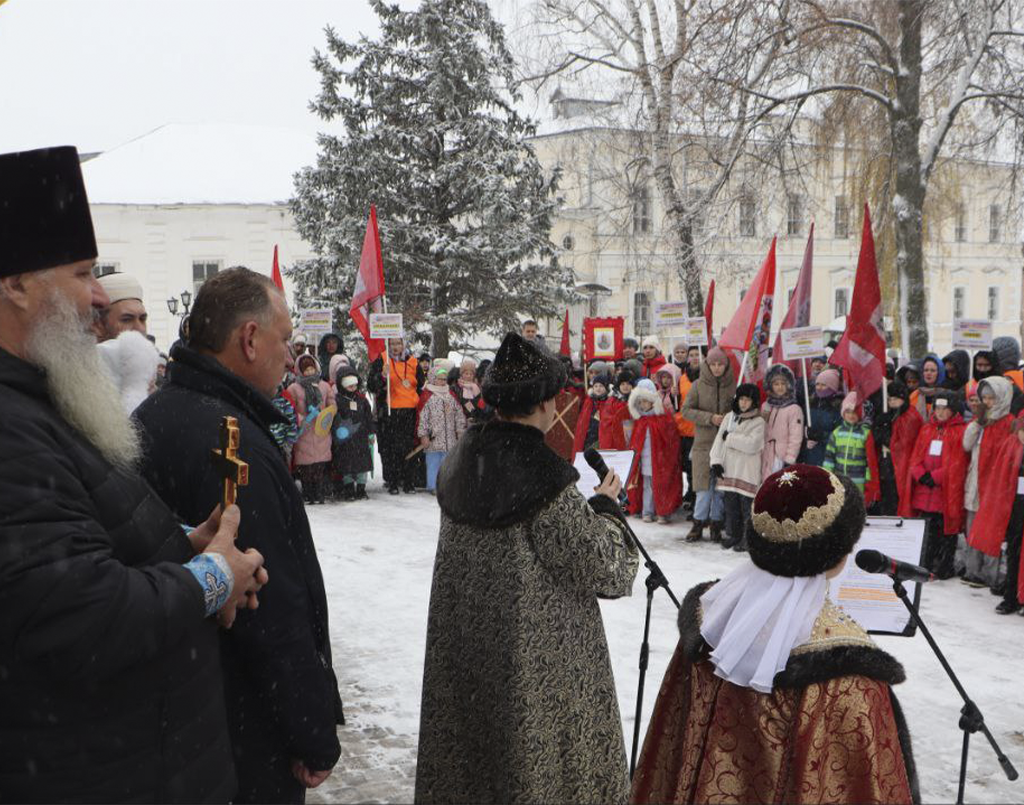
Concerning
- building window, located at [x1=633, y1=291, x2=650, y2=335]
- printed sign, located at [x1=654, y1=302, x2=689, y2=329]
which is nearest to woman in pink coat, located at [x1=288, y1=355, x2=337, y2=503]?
printed sign, located at [x1=654, y1=302, x2=689, y2=329]

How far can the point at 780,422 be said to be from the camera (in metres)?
9.46

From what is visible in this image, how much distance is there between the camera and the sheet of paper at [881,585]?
3424 mm

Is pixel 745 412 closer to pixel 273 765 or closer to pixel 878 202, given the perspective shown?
pixel 273 765

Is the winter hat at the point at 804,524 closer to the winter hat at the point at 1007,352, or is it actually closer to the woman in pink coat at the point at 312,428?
the winter hat at the point at 1007,352

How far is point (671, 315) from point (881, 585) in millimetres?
10665

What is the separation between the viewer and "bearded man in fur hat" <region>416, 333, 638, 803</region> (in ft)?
9.61

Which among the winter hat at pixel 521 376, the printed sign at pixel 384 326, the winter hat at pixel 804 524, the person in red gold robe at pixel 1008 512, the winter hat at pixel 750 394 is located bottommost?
the person in red gold robe at pixel 1008 512

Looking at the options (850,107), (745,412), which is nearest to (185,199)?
(850,107)

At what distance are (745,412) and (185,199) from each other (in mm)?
33964

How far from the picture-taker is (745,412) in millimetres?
9703

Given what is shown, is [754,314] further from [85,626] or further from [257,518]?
[85,626]

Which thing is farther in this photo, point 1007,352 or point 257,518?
point 1007,352

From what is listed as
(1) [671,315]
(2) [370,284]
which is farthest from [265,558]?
(1) [671,315]

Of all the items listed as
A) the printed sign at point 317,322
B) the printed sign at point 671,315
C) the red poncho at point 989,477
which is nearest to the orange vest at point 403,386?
the printed sign at point 317,322
